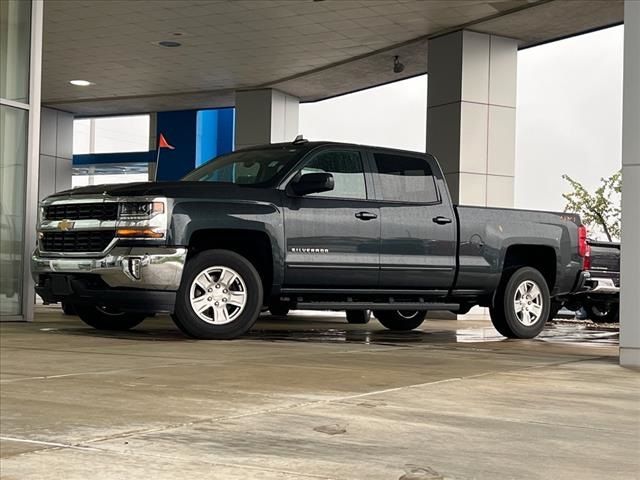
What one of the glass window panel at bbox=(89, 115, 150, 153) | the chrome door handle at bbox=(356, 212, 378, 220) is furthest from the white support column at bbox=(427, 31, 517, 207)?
the glass window panel at bbox=(89, 115, 150, 153)

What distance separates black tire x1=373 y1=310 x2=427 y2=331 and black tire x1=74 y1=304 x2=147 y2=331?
11.2ft

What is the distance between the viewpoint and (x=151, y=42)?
2053 cm

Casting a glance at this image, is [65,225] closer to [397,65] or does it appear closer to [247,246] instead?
→ [247,246]

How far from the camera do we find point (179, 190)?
30.4 ft

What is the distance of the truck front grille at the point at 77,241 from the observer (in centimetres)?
928

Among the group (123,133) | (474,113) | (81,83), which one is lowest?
A: (474,113)

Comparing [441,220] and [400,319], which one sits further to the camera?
[400,319]

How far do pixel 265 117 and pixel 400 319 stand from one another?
1276 centimetres

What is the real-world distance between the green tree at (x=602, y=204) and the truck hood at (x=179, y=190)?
30.4m

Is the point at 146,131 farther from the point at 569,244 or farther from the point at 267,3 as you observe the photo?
the point at 569,244

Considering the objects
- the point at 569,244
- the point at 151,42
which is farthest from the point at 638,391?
the point at 151,42

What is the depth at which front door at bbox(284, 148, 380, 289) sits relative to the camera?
9.68 meters

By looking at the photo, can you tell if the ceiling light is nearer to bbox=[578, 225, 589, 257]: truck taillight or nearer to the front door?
bbox=[578, 225, 589, 257]: truck taillight

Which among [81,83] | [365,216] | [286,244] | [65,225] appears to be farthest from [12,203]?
[81,83]
